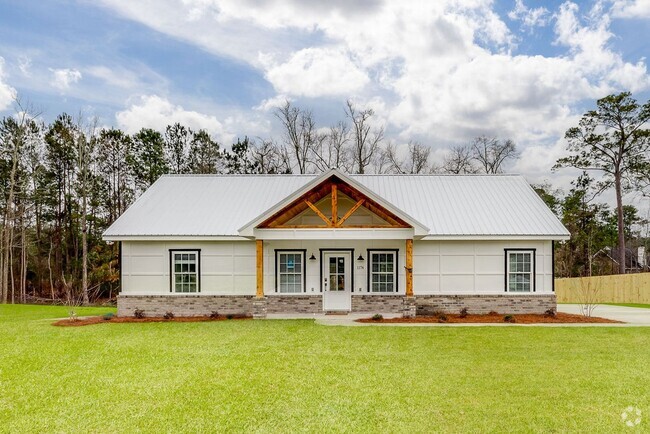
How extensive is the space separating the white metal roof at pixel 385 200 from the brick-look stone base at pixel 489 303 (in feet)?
7.54

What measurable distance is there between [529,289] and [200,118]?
96.4 ft

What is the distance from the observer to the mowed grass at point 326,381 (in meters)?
6.12

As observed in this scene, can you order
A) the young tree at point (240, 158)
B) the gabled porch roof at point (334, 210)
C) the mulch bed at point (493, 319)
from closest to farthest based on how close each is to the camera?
the mulch bed at point (493, 319)
the gabled porch roof at point (334, 210)
the young tree at point (240, 158)

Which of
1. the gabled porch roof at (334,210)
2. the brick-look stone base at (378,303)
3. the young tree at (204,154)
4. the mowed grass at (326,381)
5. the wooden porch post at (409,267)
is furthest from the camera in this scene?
the young tree at (204,154)

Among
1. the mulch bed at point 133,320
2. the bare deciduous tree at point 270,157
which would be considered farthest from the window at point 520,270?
the bare deciduous tree at point 270,157

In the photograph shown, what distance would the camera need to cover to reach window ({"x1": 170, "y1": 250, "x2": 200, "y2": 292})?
16953 mm

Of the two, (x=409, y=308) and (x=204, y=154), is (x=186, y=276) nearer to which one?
(x=409, y=308)

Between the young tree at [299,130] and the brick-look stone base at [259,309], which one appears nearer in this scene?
the brick-look stone base at [259,309]

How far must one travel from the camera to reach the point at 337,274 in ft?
55.6

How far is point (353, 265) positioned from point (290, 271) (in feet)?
7.81

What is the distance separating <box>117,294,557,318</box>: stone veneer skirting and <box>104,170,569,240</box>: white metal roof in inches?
91.7

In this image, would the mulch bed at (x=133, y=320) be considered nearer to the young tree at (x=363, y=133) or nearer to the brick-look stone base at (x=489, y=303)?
the brick-look stone base at (x=489, y=303)

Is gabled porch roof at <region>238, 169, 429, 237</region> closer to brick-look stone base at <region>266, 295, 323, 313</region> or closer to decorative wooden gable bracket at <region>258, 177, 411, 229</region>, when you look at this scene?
decorative wooden gable bracket at <region>258, 177, 411, 229</region>

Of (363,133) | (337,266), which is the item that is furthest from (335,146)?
(337,266)
